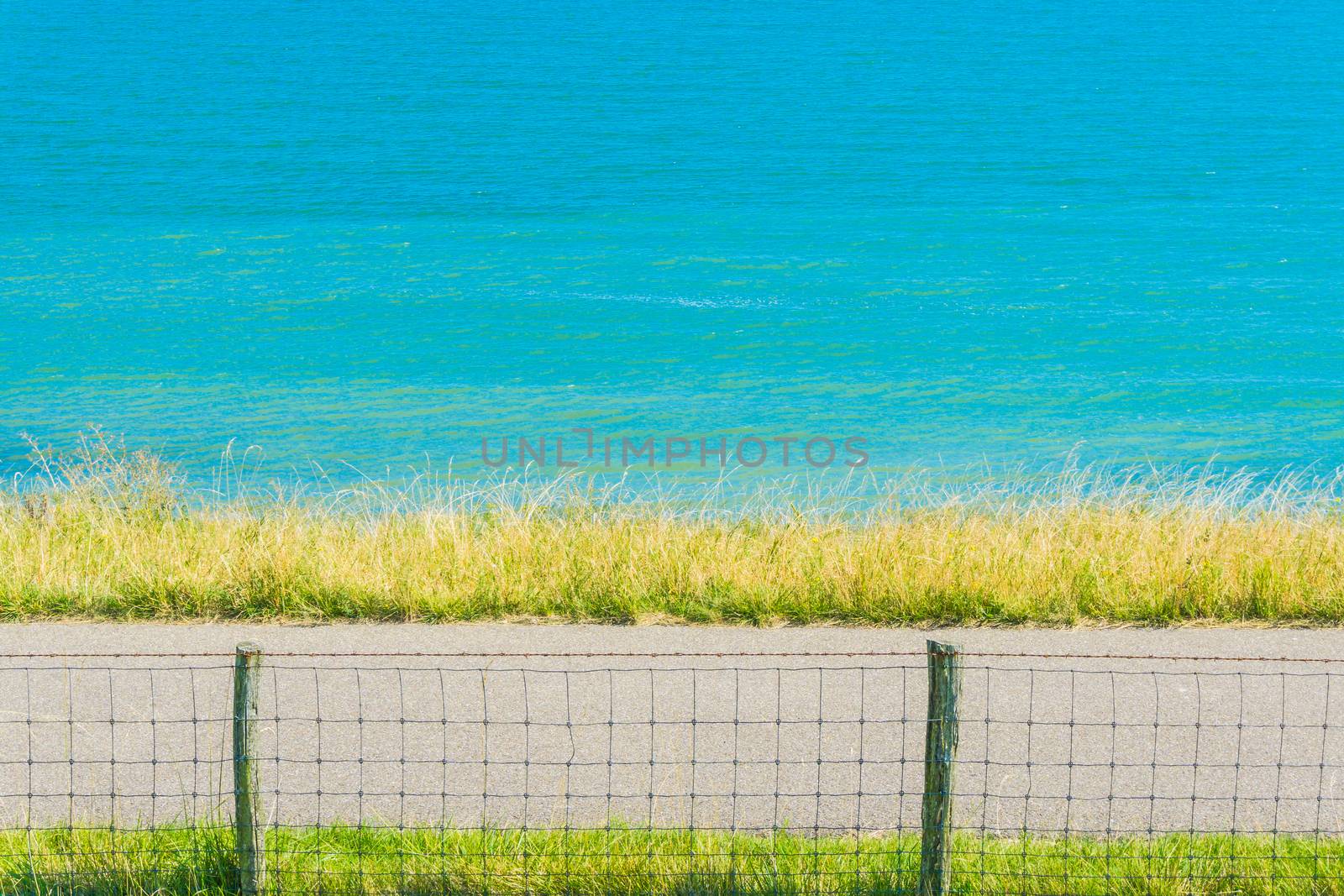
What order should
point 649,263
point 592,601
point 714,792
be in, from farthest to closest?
point 649,263
point 592,601
point 714,792

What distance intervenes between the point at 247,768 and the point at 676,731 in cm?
218

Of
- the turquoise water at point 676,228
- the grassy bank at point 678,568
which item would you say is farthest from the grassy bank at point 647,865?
the turquoise water at point 676,228

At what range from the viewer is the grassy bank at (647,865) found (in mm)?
4844

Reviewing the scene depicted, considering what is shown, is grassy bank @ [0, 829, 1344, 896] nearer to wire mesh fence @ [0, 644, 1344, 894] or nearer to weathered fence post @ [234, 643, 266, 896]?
wire mesh fence @ [0, 644, 1344, 894]

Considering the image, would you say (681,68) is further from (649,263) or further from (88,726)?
(88,726)

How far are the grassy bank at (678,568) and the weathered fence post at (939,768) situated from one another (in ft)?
10.0

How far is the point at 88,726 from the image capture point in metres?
6.18

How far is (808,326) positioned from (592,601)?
2511cm

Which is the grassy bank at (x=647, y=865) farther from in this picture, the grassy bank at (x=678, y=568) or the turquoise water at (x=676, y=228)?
the turquoise water at (x=676, y=228)

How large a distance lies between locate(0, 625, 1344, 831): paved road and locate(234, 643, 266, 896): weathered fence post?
42cm

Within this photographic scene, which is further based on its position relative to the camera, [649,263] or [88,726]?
[649,263]

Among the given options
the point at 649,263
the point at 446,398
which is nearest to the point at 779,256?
the point at 649,263

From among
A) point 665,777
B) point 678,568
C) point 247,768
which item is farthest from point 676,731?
point 247,768

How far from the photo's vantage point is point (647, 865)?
4.95m
